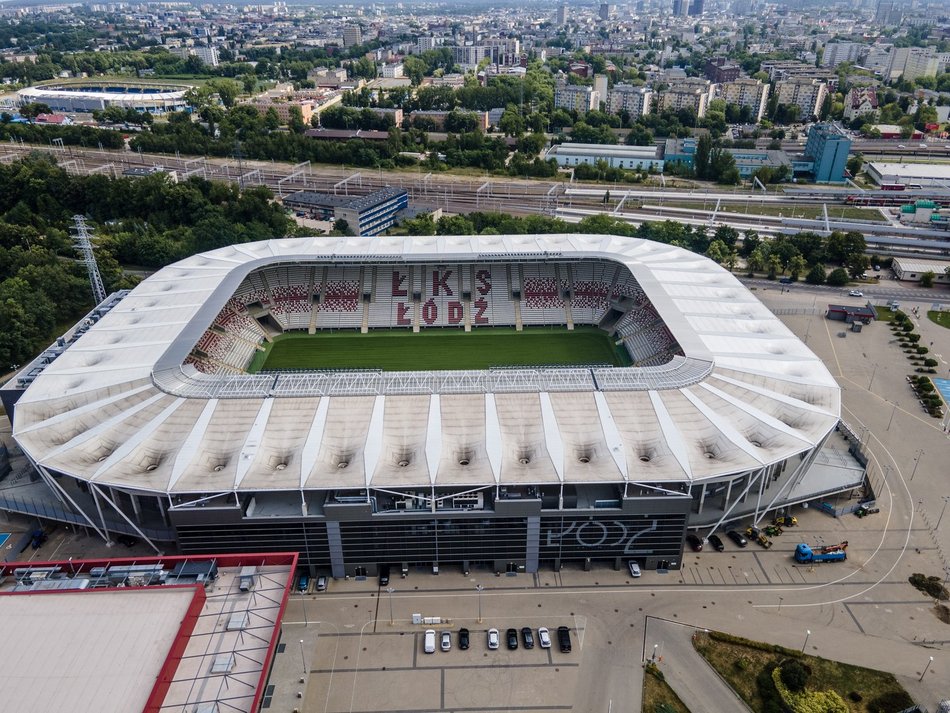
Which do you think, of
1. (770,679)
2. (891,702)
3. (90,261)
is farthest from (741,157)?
(770,679)

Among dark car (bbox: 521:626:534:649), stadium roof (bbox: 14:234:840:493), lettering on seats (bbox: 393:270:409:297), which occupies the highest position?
stadium roof (bbox: 14:234:840:493)

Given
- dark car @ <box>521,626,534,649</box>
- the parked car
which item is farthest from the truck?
dark car @ <box>521,626,534,649</box>

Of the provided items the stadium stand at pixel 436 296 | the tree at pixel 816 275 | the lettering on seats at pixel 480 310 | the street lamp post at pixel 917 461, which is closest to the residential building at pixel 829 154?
the tree at pixel 816 275

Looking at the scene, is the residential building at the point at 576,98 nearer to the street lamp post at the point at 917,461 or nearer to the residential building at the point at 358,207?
the residential building at the point at 358,207

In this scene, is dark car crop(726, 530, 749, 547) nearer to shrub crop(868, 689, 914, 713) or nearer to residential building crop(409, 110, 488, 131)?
shrub crop(868, 689, 914, 713)

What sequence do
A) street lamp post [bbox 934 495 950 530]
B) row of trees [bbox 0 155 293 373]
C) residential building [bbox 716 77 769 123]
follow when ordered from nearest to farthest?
1. street lamp post [bbox 934 495 950 530]
2. row of trees [bbox 0 155 293 373]
3. residential building [bbox 716 77 769 123]

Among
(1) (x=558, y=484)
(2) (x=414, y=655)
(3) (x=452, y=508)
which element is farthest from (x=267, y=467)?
(1) (x=558, y=484)

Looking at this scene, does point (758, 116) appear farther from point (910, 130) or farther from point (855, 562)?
point (855, 562)
